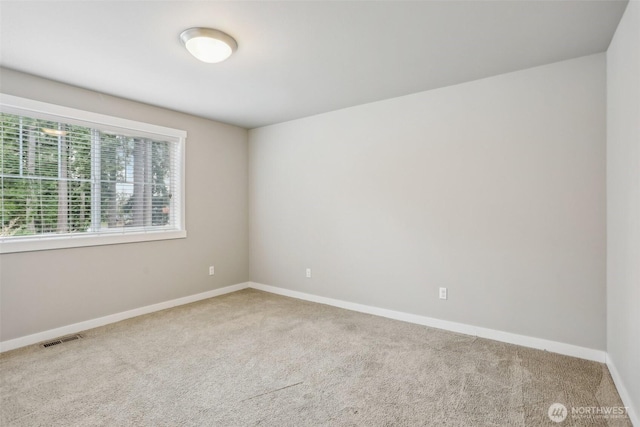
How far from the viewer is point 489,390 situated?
86.8 inches

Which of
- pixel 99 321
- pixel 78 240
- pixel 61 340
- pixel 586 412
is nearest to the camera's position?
pixel 586 412

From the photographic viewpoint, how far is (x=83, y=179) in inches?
132

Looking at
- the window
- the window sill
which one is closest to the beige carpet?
the window sill

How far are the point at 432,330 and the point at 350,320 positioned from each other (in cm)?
84

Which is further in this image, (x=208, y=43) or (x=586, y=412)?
(x=208, y=43)

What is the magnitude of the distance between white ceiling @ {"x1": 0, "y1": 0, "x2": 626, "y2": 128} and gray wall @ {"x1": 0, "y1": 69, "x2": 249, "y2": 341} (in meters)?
0.29

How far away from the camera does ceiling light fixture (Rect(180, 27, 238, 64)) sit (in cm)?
222

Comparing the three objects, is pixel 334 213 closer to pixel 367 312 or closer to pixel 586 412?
pixel 367 312

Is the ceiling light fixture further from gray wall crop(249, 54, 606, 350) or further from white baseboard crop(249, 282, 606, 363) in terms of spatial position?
white baseboard crop(249, 282, 606, 363)

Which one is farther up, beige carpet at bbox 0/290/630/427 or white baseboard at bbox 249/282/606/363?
white baseboard at bbox 249/282/606/363

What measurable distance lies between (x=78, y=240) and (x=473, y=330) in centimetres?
393
